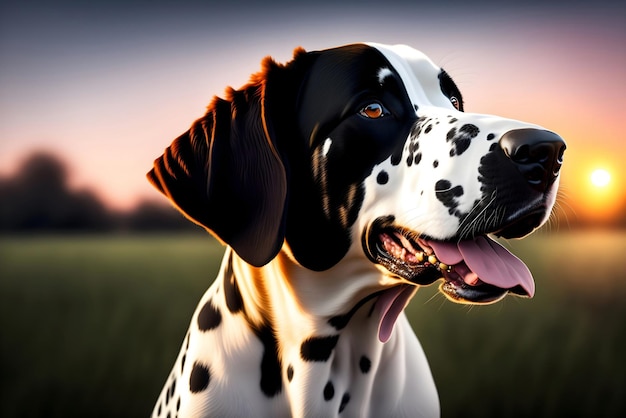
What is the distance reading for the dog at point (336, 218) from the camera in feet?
6.14

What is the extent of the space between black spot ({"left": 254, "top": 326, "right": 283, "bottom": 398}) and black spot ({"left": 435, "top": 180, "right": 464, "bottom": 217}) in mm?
800

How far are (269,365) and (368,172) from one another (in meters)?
0.78

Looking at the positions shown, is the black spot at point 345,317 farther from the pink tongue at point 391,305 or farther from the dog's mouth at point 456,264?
the dog's mouth at point 456,264

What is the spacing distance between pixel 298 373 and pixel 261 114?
91 centimetres

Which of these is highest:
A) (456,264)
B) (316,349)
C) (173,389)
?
(456,264)

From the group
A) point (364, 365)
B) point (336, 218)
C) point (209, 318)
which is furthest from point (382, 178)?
point (209, 318)

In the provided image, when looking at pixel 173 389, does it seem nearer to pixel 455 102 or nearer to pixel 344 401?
pixel 344 401

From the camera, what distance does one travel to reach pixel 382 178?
1993 millimetres

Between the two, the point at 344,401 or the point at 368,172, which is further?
the point at 344,401

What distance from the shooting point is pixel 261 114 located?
2.14m

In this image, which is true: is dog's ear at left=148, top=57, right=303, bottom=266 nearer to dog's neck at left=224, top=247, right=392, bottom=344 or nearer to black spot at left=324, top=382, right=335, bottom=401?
dog's neck at left=224, top=247, right=392, bottom=344

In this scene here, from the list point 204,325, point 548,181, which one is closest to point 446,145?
point 548,181

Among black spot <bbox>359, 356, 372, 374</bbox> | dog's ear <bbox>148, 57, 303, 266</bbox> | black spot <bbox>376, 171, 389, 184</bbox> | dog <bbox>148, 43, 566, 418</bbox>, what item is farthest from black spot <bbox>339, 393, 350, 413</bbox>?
black spot <bbox>376, 171, 389, 184</bbox>

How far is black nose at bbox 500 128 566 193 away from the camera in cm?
171
